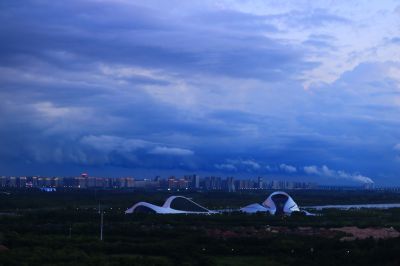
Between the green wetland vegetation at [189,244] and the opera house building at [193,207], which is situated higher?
the opera house building at [193,207]

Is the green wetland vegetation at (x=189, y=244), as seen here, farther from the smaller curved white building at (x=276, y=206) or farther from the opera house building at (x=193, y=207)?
the smaller curved white building at (x=276, y=206)

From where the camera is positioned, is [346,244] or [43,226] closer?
[346,244]

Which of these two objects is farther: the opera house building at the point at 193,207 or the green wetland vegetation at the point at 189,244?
the opera house building at the point at 193,207

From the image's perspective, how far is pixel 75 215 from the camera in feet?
202


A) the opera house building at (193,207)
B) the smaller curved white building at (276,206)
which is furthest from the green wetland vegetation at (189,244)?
the smaller curved white building at (276,206)

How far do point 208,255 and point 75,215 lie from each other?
26908mm

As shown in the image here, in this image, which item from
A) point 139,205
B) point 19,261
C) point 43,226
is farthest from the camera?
point 139,205

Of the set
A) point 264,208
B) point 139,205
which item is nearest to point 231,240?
point 139,205

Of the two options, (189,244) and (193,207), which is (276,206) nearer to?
(193,207)

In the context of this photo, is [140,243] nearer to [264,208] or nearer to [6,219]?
[6,219]

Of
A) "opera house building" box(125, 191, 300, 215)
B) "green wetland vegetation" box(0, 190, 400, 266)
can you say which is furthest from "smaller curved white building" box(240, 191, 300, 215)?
"green wetland vegetation" box(0, 190, 400, 266)

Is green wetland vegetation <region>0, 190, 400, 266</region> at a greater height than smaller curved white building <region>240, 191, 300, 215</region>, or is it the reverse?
smaller curved white building <region>240, 191, 300, 215</region>

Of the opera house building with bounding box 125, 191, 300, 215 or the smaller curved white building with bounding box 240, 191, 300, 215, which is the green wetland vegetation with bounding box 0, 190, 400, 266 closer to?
the opera house building with bounding box 125, 191, 300, 215

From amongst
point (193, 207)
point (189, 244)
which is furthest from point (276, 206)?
point (189, 244)
